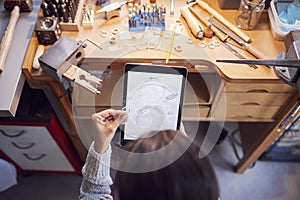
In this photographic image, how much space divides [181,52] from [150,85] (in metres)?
0.15

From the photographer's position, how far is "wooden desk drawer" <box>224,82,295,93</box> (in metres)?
1.00

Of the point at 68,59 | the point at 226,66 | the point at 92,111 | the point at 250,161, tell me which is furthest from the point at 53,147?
the point at 250,161

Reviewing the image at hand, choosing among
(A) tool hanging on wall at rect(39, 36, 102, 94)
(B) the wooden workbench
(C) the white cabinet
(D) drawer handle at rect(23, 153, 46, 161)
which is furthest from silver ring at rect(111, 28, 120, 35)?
(D) drawer handle at rect(23, 153, 46, 161)

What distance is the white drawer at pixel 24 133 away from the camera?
115 centimetres

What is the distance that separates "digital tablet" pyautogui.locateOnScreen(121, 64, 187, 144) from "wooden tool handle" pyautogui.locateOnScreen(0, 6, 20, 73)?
37 centimetres

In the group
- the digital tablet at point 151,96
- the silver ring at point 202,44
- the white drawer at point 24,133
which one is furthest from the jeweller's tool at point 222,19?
the white drawer at point 24,133

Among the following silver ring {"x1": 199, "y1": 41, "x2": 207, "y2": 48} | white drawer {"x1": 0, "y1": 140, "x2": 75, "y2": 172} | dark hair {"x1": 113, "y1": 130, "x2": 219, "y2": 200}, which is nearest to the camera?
dark hair {"x1": 113, "y1": 130, "x2": 219, "y2": 200}

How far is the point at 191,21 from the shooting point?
1077mm

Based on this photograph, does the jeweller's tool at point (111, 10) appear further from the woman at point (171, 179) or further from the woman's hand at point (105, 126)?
the woman at point (171, 179)

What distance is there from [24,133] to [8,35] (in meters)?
0.38

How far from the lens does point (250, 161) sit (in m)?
1.46

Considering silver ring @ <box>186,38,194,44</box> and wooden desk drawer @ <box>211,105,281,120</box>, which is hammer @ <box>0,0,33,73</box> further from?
wooden desk drawer @ <box>211,105,281,120</box>

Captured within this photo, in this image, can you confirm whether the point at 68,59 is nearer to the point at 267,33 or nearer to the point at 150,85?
the point at 150,85

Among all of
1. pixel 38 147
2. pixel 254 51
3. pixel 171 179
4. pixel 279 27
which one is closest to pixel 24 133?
pixel 38 147
